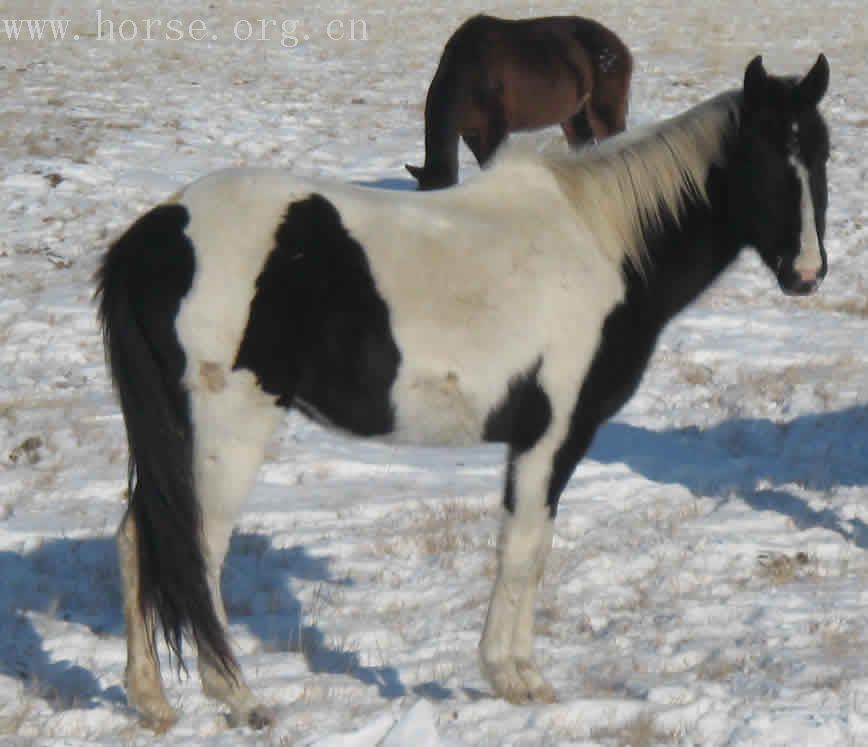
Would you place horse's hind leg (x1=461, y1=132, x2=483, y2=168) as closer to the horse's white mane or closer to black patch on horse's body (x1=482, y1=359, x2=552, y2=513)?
the horse's white mane

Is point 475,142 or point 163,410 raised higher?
point 163,410

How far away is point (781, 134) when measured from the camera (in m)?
4.05

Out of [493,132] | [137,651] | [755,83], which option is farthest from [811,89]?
[493,132]

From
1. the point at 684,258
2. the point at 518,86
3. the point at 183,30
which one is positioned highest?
the point at 684,258

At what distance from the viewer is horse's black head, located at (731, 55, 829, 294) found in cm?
403

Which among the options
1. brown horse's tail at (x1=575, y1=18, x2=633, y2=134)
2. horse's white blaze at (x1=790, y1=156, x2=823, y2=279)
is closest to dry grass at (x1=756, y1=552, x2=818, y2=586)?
horse's white blaze at (x1=790, y1=156, x2=823, y2=279)

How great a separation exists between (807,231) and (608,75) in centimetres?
934

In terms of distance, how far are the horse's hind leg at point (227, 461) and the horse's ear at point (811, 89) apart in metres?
1.99

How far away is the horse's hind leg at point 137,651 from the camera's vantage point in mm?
3822

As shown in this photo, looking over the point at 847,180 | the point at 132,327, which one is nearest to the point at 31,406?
the point at 132,327

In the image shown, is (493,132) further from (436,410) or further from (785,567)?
(436,410)

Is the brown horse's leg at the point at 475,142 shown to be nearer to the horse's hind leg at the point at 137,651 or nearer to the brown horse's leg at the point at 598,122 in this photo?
the brown horse's leg at the point at 598,122

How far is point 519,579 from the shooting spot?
413 cm

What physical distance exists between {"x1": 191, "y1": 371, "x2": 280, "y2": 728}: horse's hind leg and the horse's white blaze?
179 centimetres
